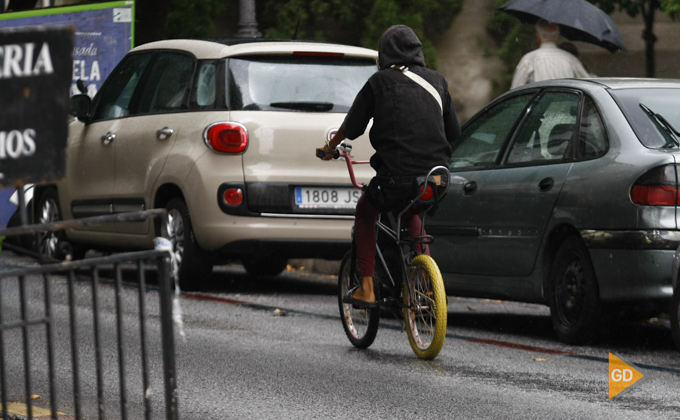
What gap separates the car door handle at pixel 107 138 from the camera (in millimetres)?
9594

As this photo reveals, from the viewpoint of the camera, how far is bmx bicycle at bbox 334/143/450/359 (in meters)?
6.11

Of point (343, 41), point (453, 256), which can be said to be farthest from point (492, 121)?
point (343, 41)

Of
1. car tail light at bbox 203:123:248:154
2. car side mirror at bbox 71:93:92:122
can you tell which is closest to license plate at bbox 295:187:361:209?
car tail light at bbox 203:123:248:154

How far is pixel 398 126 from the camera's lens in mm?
6199

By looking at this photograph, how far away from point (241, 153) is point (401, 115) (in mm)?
2575

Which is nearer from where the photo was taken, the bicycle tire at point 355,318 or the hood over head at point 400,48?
the hood over head at point 400,48

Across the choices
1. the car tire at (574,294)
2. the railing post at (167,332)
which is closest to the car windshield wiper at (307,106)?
the car tire at (574,294)

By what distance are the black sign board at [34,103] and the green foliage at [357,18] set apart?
11689 millimetres

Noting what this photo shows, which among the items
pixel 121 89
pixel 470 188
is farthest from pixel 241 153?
pixel 470 188

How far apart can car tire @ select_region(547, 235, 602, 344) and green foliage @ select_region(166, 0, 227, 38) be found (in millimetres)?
10003

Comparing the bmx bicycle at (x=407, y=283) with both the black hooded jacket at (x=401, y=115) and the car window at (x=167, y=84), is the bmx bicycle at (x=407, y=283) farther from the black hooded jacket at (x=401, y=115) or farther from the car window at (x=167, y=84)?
the car window at (x=167, y=84)

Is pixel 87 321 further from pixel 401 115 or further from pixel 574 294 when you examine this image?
pixel 574 294

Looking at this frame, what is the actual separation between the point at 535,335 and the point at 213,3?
10.1 meters

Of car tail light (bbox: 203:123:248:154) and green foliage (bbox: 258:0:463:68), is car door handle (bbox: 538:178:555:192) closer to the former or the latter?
car tail light (bbox: 203:123:248:154)
